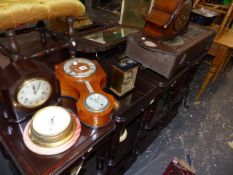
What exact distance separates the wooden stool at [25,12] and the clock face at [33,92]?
0.11m

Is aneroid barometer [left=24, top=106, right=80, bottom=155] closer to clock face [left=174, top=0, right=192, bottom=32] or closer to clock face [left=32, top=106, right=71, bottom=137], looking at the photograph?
clock face [left=32, top=106, right=71, bottom=137]

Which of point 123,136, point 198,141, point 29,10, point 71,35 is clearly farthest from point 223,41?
point 29,10

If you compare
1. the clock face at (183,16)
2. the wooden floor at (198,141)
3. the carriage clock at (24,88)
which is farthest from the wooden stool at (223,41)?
the carriage clock at (24,88)

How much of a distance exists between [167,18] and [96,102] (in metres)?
0.63

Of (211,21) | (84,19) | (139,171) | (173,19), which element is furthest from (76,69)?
(211,21)

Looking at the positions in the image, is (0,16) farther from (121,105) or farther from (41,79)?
(121,105)

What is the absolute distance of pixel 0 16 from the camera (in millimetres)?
588

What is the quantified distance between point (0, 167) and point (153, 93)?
2.83 feet

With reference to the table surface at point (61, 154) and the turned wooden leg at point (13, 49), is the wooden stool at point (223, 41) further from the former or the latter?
the turned wooden leg at point (13, 49)

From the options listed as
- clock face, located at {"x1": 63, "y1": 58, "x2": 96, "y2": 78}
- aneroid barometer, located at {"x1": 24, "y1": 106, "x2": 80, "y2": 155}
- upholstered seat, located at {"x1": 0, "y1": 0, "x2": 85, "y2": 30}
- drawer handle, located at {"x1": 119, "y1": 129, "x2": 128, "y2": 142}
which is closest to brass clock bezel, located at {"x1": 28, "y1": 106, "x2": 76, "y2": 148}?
aneroid barometer, located at {"x1": 24, "y1": 106, "x2": 80, "y2": 155}

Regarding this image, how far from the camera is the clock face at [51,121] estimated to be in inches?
24.8

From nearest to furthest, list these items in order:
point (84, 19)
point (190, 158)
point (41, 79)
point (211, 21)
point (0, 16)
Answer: point (0, 16), point (41, 79), point (84, 19), point (190, 158), point (211, 21)

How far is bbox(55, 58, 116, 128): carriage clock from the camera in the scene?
2.32 ft

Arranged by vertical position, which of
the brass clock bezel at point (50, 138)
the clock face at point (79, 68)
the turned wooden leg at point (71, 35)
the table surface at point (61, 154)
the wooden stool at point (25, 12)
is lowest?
the table surface at point (61, 154)
